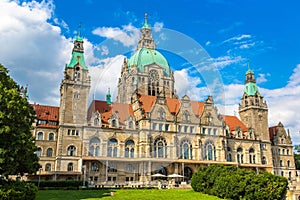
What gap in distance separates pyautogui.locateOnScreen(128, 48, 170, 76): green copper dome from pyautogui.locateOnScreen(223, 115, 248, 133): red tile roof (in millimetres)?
19568

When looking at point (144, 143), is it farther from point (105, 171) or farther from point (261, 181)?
point (261, 181)

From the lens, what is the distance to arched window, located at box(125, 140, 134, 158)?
6221 centimetres

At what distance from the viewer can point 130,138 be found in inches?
2488

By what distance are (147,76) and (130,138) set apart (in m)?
23.3

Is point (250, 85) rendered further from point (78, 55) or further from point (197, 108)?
point (78, 55)

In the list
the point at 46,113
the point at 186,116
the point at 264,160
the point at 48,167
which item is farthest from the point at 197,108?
the point at 48,167

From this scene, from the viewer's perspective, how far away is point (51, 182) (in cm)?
4453

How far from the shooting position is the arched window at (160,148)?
62250mm

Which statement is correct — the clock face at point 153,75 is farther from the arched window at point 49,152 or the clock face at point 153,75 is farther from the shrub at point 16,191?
the shrub at point 16,191

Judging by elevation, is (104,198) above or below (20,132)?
below

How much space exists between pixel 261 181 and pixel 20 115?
85.7 ft

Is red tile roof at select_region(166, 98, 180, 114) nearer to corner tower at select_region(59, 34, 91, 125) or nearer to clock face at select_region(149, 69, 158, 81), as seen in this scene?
clock face at select_region(149, 69, 158, 81)

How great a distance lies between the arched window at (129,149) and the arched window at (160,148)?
460 centimetres

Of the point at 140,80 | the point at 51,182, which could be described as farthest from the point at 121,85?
the point at 51,182
